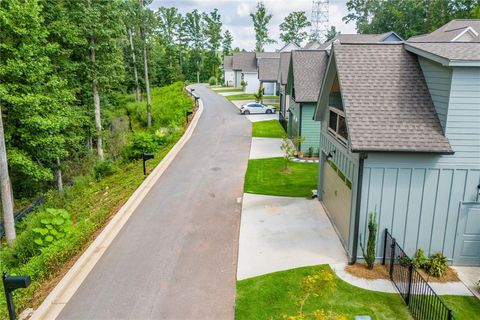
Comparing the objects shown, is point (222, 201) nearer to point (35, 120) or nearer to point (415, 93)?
point (415, 93)

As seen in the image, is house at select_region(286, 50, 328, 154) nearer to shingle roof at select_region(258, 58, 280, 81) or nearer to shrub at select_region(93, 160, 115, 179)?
shrub at select_region(93, 160, 115, 179)

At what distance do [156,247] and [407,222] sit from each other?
22.9 ft

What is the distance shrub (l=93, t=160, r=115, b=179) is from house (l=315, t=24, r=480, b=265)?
15.8 meters

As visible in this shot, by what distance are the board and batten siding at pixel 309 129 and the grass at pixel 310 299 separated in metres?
13.0

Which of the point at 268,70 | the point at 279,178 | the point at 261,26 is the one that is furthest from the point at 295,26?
the point at 279,178

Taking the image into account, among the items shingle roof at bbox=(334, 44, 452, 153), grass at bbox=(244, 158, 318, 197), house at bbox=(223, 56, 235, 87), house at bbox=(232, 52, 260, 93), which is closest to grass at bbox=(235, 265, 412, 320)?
shingle roof at bbox=(334, 44, 452, 153)

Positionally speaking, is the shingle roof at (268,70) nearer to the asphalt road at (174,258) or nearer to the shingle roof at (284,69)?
the shingle roof at (284,69)

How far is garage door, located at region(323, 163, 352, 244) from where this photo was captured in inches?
414

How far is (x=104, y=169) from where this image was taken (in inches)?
864

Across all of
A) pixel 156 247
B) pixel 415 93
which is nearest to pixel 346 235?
pixel 415 93

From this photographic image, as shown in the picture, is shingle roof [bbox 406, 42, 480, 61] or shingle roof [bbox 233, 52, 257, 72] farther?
shingle roof [bbox 233, 52, 257, 72]

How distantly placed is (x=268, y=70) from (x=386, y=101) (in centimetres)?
3770

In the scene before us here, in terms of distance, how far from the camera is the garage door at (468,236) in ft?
30.2

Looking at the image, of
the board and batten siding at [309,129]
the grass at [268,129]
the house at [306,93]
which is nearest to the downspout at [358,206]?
the house at [306,93]
